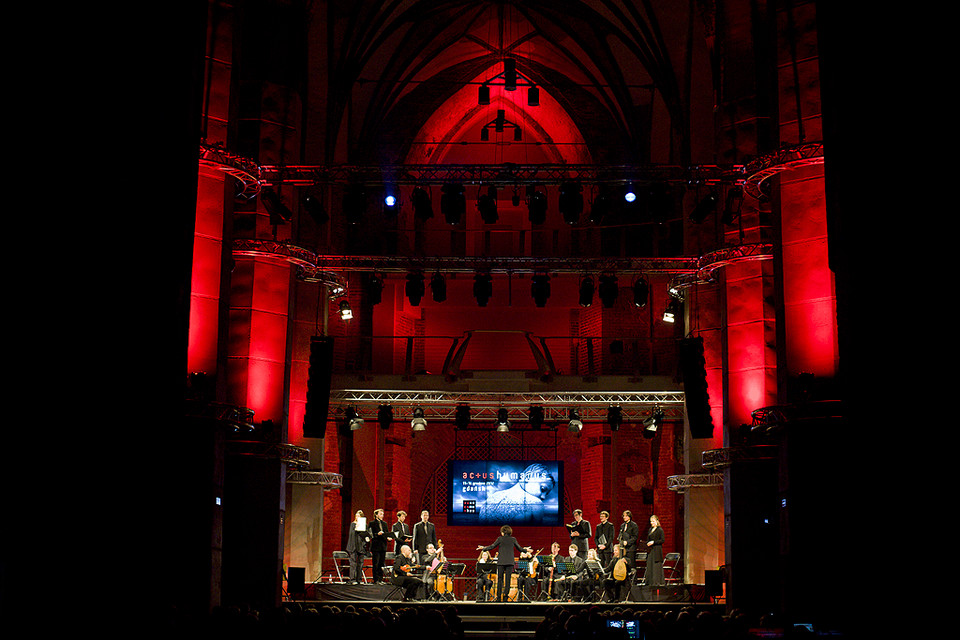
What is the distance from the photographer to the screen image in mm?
26250

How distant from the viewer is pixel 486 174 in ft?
60.8

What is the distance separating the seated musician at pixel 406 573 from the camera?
18.3 m

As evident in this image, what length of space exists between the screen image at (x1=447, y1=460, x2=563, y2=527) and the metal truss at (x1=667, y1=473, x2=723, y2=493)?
201 inches

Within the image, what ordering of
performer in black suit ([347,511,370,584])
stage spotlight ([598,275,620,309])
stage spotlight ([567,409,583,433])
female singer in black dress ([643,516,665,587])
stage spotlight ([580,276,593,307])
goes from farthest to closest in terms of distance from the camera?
stage spotlight ([567,409,583,433]) → stage spotlight ([580,276,593,307]) → stage spotlight ([598,275,620,309]) → performer in black suit ([347,511,370,584]) → female singer in black dress ([643,516,665,587])

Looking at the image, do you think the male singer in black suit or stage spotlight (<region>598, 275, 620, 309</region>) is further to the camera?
stage spotlight (<region>598, 275, 620, 309</region>)

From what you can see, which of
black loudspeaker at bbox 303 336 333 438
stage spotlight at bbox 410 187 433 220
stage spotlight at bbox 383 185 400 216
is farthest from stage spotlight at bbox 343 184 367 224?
black loudspeaker at bbox 303 336 333 438

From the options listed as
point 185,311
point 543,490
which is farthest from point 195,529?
point 543,490

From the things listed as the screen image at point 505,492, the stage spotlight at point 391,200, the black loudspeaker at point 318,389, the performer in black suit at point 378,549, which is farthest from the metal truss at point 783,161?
the screen image at point 505,492

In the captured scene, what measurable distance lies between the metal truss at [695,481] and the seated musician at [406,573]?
6.01m

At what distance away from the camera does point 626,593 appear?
19.1m

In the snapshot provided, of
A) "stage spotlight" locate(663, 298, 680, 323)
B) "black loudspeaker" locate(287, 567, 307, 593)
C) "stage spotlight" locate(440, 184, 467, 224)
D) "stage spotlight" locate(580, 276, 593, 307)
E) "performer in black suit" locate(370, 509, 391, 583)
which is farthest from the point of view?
"stage spotlight" locate(663, 298, 680, 323)

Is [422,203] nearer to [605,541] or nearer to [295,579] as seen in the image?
[295,579]

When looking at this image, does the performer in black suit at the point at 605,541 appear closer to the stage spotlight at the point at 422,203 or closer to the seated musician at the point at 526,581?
the seated musician at the point at 526,581

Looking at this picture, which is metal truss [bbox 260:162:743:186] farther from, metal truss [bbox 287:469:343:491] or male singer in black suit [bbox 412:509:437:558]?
male singer in black suit [bbox 412:509:437:558]
